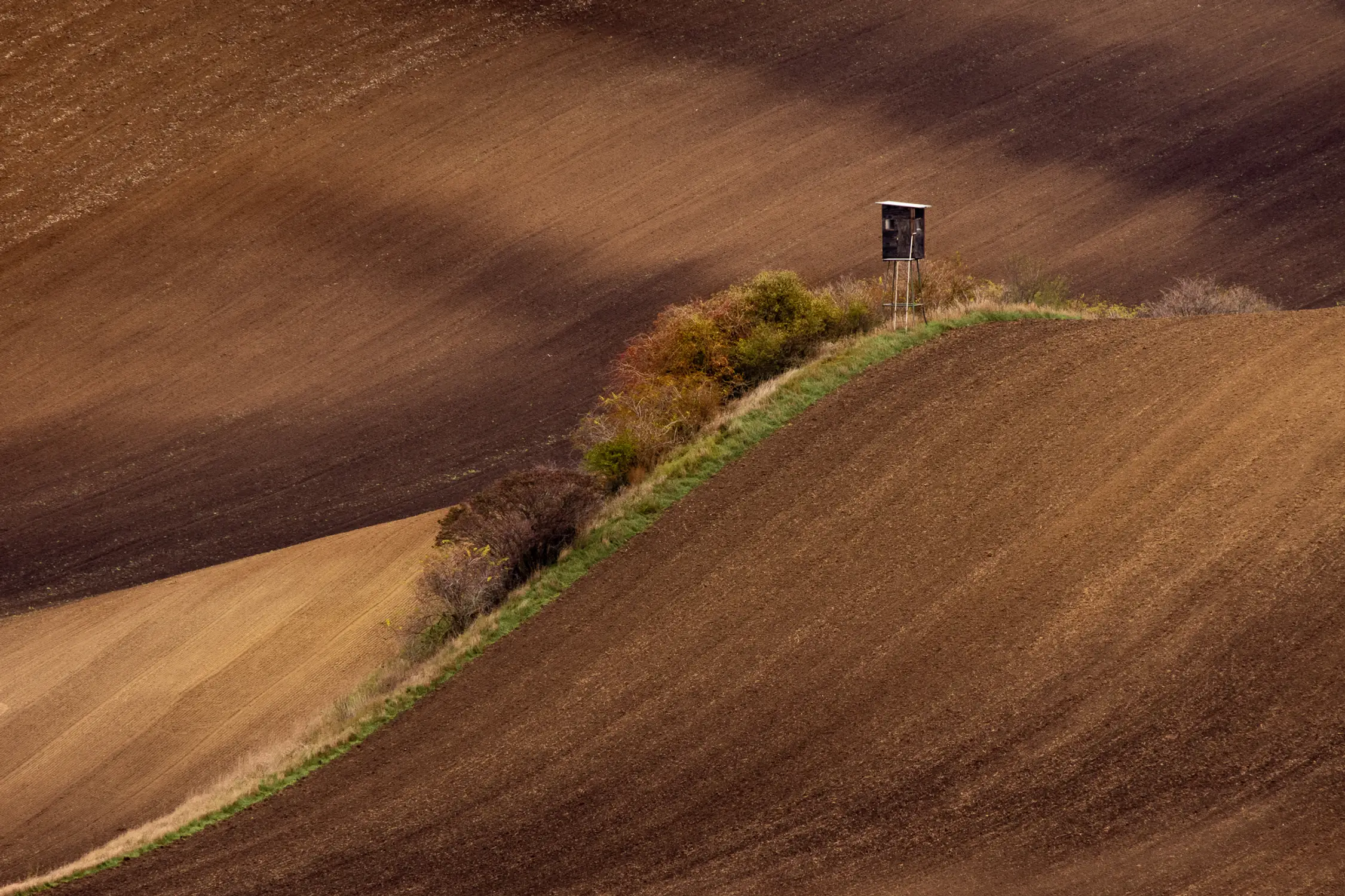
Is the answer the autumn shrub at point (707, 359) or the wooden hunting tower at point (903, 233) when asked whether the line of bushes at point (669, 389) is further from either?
the wooden hunting tower at point (903, 233)

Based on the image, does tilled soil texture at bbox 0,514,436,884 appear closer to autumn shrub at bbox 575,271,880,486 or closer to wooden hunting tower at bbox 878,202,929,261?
→ autumn shrub at bbox 575,271,880,486

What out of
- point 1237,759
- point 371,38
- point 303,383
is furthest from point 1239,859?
point 371,38

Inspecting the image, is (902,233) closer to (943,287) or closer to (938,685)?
(943,287)

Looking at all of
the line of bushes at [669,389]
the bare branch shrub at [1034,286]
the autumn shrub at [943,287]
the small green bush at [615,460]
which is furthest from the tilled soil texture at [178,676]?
the bare branch shrub at [1034,286]

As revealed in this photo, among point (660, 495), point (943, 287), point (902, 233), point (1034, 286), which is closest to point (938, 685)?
point (660, 495)

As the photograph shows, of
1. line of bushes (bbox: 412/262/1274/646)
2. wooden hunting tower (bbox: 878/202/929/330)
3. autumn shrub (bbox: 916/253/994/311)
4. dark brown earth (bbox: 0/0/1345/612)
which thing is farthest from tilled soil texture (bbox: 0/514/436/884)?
autumn shrub (bbox: 916/253/994/311)
